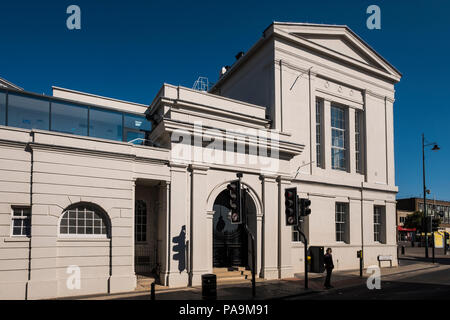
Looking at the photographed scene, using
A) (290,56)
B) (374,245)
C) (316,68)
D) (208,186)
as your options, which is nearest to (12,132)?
(208,186)

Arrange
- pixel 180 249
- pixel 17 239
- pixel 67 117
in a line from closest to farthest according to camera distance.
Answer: pixel 17 239 → pixel 180 249 → pixel 67 117

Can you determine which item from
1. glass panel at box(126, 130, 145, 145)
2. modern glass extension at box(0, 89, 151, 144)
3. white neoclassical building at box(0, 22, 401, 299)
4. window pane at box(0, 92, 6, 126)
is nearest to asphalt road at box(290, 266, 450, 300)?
white neoclassical building at box(0, 22, 401, 299)

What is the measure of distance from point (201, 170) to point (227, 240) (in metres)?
4.63

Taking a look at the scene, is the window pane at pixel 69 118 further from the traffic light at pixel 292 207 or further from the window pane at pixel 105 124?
the traffic light at pixel 292 207

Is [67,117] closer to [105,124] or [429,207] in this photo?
[105,124]

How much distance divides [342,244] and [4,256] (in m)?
17.7

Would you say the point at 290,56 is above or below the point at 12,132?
above

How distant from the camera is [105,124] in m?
17.5

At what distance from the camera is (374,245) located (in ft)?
78.6

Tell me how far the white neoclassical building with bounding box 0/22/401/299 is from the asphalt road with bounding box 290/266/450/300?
12.4 feet

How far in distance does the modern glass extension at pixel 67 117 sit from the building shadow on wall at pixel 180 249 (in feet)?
15.7

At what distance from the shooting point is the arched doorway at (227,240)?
59.6ft

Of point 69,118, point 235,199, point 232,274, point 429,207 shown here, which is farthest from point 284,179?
point 429,207

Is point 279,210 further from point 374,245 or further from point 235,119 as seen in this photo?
point 374,245
